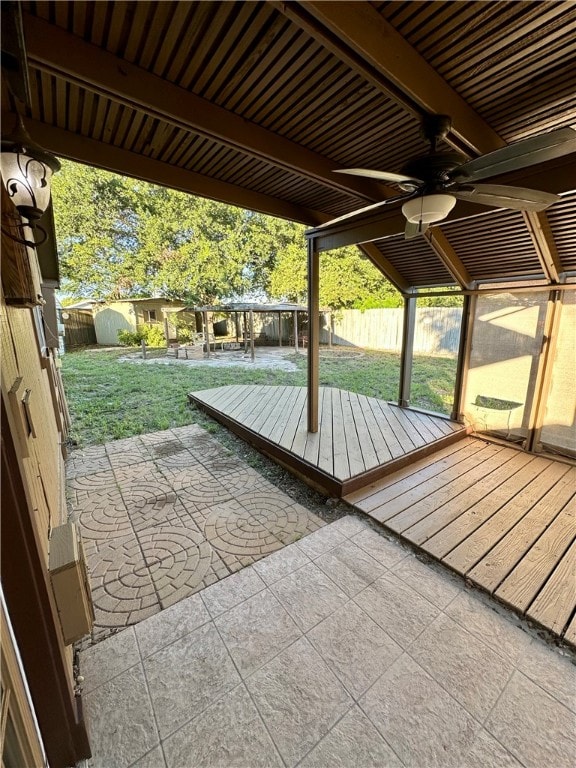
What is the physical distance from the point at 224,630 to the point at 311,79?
3063mm

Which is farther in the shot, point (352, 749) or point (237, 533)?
point (237, 533)

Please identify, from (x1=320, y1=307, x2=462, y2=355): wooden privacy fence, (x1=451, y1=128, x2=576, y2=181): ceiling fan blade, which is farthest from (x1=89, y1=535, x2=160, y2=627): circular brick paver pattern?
(x1=320, y1=307, x2=462, y2=355): wooden privacy fence

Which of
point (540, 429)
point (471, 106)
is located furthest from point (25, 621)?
point (540, 429)

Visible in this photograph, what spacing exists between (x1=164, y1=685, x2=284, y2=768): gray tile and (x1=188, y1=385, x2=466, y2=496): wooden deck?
1.77 metres

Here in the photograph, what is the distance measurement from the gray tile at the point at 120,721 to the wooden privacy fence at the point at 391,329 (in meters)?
7.14

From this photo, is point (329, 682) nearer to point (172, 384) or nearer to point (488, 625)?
point (488, 625)

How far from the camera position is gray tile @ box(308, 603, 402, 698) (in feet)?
5.03

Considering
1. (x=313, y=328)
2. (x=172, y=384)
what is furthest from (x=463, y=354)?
(x=172, y=384)

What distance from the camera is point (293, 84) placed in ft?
5.88

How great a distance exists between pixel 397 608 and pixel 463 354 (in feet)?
11.5

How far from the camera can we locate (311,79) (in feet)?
5.77

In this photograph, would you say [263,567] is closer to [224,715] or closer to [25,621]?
[224,715]

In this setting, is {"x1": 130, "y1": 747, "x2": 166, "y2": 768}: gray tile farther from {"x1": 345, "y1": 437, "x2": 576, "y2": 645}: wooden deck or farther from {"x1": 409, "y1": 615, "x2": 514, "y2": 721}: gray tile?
{"x1": 345, "y1": 437, "x2": 576, "y2": 645}: wooden deck

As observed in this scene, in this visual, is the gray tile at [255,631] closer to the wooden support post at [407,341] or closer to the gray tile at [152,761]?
the gray tile at [152,761]
